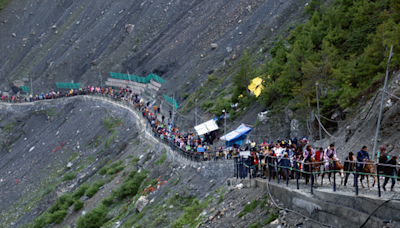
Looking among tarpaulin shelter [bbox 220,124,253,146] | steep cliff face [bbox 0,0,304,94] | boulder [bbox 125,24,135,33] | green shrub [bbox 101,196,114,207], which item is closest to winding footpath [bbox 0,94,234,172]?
tarpaulin shelter [bbox 220,124,253,146]

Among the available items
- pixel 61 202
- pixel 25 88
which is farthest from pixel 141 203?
pixel 25 88

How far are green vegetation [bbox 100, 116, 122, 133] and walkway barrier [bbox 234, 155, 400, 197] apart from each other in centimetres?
3084

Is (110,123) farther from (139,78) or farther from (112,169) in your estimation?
(139,78)

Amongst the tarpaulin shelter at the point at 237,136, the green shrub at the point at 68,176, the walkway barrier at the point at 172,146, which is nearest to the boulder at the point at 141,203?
the walkway barrier at the point at 172,146

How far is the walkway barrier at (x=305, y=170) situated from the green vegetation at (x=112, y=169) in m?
18.6

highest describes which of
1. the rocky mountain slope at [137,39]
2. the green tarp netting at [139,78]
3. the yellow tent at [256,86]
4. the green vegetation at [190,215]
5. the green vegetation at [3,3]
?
the green vegetation at [3,3]

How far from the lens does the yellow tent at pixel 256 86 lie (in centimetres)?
3753

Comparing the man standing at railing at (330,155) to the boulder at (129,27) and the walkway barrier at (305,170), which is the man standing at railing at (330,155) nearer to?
the walkway barrier at (305,170)

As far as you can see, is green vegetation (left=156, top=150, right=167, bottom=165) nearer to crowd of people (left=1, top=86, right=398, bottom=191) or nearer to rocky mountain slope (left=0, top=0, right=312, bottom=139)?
crowd of people (left=1, top=86, right=398, bottom=191)

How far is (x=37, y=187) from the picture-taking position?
143 ft

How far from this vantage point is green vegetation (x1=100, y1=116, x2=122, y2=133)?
47.8m

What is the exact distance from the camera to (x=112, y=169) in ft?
117

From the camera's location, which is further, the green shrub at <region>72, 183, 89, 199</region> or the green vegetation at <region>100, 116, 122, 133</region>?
the green vegetation at <region>100, 116, 122, 133</region>

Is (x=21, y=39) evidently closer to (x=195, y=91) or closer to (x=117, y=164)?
(x=195, y=91)
